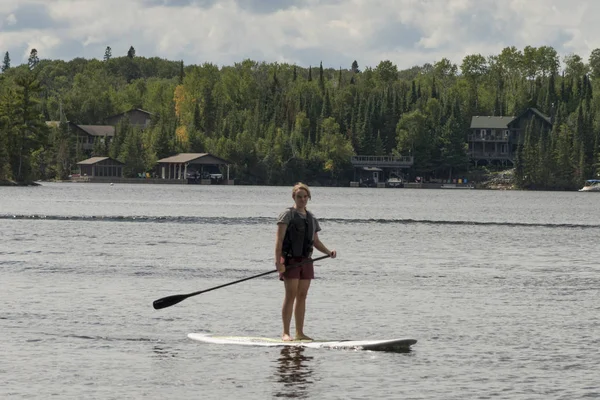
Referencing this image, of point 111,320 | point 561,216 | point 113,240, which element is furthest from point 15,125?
point 111,320

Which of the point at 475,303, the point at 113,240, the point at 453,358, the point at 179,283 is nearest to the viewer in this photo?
the point at 453,358

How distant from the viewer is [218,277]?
132ft

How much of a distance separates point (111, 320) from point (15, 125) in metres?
141

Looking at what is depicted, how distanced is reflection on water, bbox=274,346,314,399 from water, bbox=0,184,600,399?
0.16ft

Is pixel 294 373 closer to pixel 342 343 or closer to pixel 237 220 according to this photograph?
pixel 342 343

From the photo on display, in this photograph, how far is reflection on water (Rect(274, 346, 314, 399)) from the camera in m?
19.7

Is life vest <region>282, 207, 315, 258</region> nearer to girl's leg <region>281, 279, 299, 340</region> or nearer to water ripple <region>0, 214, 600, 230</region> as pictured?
girl's leg <region>281, 279, 299, 340</region>

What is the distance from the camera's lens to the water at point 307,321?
20.4 meters

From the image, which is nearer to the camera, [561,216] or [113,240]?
[113,240]

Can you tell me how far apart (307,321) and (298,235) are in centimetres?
608

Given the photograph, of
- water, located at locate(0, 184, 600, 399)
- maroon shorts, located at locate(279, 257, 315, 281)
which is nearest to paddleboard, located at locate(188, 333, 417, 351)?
water, located at locate(0, 184, 600, 399)

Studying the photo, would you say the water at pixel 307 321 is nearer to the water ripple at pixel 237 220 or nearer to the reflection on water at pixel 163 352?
the reflection on water at pixel 163 352

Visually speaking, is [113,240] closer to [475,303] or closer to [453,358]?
[475,303]

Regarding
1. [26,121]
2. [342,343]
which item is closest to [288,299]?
[342,343]
